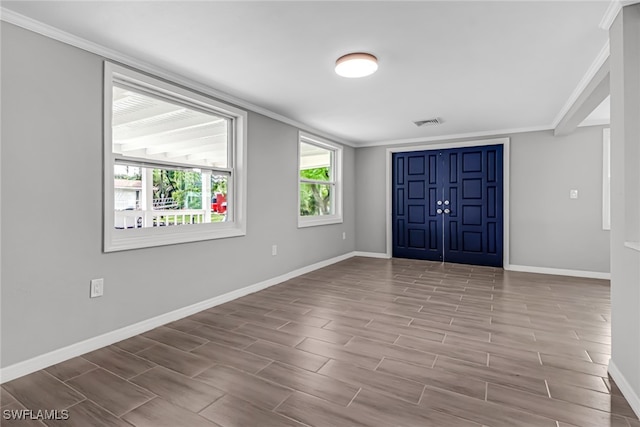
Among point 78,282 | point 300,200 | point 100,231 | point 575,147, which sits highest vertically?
point 575,147

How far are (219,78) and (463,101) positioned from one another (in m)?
2.65

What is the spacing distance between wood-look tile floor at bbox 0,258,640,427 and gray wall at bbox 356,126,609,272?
157cm

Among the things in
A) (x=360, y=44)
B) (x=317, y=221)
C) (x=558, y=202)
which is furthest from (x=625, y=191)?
(x=317, y=221)

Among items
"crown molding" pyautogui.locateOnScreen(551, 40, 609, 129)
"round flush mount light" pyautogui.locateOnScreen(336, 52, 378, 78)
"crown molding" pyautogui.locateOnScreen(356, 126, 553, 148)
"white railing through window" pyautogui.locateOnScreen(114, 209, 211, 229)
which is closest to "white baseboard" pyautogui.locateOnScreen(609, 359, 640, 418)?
"crown molding" pyautogui.locateOnScreen(551, 40, 609, 129)

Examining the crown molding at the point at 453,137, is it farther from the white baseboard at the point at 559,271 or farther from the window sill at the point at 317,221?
the white baseboard at the point at 559,271

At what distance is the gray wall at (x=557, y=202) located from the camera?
4676 millimetres

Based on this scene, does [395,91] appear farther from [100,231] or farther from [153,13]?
[100,231]

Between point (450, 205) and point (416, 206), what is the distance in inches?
23.3

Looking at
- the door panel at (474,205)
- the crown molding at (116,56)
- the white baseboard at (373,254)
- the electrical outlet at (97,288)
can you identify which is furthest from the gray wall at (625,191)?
the white baseboard at (373,254)

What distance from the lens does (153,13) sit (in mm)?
2020

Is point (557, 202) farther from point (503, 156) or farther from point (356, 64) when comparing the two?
point (356, 64)

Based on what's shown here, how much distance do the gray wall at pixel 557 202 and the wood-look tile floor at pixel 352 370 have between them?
61.7 inches

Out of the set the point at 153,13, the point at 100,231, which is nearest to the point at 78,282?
the point at 100,231

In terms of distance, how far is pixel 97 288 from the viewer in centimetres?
244
